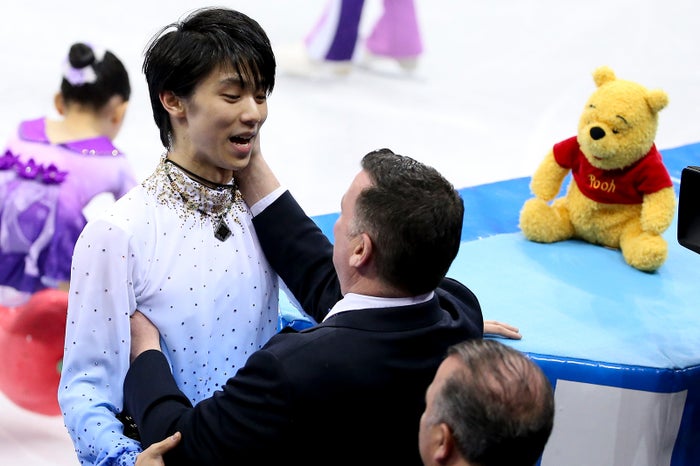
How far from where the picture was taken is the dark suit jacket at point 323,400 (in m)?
1.38

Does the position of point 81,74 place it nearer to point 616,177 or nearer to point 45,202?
point 45,202

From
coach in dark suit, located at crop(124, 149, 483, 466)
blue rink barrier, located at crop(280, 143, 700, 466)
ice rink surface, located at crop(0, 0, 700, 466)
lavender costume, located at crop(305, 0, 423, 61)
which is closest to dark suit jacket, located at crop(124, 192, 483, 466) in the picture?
coach in dark suit, located at crop(124, 149, 483, 466)

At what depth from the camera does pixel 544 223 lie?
2.70m

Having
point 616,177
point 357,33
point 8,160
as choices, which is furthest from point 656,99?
point 357,33

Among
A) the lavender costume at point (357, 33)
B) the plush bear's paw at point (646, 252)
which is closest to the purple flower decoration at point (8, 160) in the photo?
the plush bear's paw at point (646, 252)

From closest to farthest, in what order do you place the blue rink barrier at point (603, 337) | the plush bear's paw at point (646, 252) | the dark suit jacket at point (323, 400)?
the dark suit jacket at point (323, 400) → the blue rink barrier at point (603, 337) → the plush bear's paw at point (646, 252)

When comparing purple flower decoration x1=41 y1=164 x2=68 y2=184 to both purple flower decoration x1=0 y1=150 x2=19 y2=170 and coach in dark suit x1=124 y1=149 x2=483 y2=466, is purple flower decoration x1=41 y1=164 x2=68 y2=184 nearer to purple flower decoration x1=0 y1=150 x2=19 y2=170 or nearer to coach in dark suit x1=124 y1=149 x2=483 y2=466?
purple flower decoration x1=0 y1=150 x2=19 y2=170

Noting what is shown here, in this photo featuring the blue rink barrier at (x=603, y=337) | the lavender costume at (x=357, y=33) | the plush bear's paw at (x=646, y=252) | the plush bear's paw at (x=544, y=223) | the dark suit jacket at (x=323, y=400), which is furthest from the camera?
the lavender costume at (x=357, y=33)

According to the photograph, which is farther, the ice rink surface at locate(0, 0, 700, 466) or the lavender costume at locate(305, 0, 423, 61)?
the lavender costume at locate(305, 0, 423, 61)

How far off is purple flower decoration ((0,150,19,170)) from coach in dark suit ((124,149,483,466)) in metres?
1.24

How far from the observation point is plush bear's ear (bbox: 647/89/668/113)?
8.42ft

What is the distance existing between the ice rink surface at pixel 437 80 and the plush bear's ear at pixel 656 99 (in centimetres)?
134

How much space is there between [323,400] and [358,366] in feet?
0.21

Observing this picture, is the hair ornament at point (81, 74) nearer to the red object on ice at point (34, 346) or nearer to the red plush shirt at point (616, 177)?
the red object on ice at point (34, 346)
